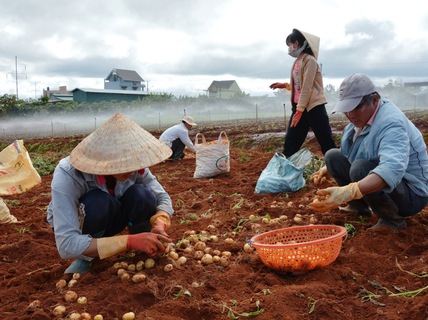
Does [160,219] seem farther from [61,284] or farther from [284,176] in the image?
[284,176]

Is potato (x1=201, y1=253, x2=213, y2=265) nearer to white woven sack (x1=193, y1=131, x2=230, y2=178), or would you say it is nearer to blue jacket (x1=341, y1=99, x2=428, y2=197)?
blue jacket (x1=341, y1=99, x2=428, y2=197)

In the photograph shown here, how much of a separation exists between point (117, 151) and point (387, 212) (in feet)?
5.76

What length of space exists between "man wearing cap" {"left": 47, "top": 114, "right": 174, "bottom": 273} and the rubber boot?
1346mm

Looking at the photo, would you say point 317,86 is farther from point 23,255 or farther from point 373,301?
point 23,255

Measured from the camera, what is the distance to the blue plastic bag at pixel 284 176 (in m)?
4.23

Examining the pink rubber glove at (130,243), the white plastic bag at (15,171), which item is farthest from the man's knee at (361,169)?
the white plastic bag at (15,171)

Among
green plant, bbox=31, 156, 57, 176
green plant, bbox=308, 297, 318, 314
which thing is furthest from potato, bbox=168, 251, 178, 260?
green plant, bbox=31, 156, 57, 176

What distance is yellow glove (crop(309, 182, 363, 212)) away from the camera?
2377 mm

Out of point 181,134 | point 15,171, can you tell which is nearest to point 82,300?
point 15,171

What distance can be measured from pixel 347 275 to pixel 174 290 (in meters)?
0.91

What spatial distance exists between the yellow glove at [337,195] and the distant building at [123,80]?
5583 centimetres

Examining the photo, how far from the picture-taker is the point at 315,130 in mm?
4520

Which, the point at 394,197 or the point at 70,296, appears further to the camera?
the point at 394,197

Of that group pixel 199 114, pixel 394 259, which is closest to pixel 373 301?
pixel 394 259
